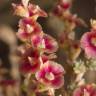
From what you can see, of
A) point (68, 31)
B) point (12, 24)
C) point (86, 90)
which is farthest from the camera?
point (12, 24)

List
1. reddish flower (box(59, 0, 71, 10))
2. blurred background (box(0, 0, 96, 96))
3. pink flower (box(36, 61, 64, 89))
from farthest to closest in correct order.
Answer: blurred background (box(0, 0, 96, 96)), reddish flower (box(59, 0, 71, 10)), pink flower (box(36, 61, 64, 89))

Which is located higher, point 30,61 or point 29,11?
point 29,11

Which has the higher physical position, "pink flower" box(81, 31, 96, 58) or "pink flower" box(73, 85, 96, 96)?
"pink flower" box(81, 31, 96, 58)

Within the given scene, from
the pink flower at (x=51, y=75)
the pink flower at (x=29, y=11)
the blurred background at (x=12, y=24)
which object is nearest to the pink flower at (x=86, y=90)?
the pink flower at (x=51, y=75)

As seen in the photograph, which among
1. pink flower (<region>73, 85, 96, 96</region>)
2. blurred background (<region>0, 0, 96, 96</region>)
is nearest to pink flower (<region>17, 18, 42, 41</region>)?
pink flower (<region>73, 85, 96, 96</region>)

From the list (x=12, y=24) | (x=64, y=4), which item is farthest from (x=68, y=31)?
(x=12, y=24)

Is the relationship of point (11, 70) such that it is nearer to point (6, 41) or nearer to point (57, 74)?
point (6, 41)

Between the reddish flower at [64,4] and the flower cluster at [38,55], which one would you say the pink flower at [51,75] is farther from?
the reddish flower at [64,4]

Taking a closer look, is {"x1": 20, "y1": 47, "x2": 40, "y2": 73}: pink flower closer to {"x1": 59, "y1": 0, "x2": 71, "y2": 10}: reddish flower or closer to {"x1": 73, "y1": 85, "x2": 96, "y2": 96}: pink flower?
{"x1": 73, "y1": 85, "x2": 96, "y2": 96}: pink flower

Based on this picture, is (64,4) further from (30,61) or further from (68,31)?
(30,61)
